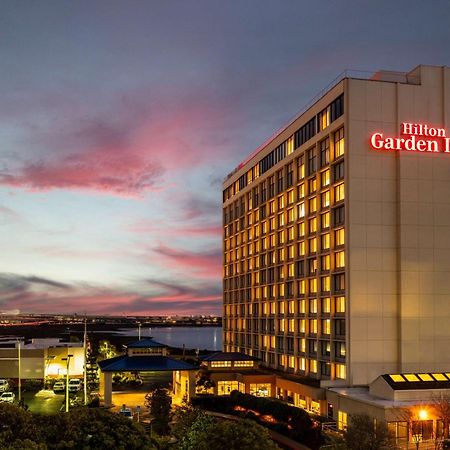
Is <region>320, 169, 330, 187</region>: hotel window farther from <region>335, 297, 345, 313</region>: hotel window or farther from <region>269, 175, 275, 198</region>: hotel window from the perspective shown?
<region>269, 175, 275, 198</region>: hotel window

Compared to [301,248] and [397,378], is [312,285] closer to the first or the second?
[301,248]

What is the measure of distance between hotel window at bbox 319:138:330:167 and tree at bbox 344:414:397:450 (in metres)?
43.8

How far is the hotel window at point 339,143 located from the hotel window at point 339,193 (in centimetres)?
389

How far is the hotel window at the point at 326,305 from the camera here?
91.3 metres

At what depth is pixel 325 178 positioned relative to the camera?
309 ft

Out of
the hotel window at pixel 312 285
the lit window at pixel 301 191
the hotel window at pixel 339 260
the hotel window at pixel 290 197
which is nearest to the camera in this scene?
the hotel window at pixel 339 260

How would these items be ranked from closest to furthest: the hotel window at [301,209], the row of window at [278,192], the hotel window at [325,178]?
the hotel window at [325,178] < the row of window at [278,192] < the hotel window at [301,209]

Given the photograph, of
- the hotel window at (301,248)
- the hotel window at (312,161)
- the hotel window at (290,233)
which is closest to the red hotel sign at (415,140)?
the hotel window at (312,161)

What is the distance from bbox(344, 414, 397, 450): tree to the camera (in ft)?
175

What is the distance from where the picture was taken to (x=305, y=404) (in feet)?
302

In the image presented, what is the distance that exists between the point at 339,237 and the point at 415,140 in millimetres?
15389

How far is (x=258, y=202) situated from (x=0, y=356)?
52395mm

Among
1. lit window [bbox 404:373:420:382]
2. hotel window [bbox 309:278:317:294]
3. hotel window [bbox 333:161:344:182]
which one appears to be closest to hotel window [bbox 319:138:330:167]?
hotel window [bbox 333:161:344:182]

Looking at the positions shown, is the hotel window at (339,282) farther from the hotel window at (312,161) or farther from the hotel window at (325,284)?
the hotel window at (312,161)
